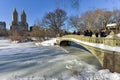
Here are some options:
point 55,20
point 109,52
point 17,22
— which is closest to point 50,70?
point 109,52

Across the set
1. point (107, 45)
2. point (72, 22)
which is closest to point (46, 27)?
point (72, 22)

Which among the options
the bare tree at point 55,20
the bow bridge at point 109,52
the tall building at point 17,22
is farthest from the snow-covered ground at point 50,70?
the tall building at point 17,22

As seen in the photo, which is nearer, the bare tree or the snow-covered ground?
the snow-covered ground

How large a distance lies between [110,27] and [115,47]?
97.9 feet

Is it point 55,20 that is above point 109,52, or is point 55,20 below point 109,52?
above

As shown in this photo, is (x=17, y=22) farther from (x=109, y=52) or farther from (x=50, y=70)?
(x=109, y=52)

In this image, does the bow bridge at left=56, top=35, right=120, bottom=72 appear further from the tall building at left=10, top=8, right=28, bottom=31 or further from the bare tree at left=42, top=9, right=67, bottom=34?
the tall building at left=10, top=8, right=28, bottom=31

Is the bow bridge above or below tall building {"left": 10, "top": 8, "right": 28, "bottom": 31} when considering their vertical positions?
below

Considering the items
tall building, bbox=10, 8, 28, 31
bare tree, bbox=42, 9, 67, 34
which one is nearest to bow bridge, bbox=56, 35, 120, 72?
bare tree, bbox=42, 9, 67, 34

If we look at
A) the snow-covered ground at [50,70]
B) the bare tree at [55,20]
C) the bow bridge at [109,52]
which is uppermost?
the bare tree at [55,20]

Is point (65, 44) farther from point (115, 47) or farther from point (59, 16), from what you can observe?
point (115, 47)

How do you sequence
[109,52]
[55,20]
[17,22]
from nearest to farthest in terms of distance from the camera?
[109,52]
[55,20]
[17,22]

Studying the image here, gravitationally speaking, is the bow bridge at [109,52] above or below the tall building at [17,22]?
below

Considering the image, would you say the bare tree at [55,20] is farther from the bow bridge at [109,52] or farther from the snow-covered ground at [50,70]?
the bow bridge at [109,52]
